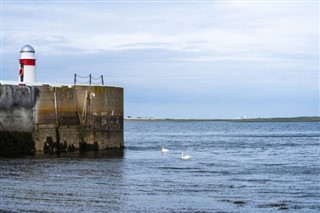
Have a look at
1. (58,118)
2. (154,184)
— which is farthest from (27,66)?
(154,184)

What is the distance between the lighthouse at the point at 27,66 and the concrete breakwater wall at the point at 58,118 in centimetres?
355

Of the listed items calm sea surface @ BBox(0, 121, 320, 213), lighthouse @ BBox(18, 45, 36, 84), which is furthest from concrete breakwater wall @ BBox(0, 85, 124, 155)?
lighthouse @ BBox(18, 45, 36, 84)

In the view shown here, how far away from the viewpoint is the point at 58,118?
3719 centimetres

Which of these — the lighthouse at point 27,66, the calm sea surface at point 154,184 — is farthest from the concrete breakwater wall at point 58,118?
the lighthouse at point 27,66

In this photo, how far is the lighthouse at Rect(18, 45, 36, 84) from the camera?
4052 cm

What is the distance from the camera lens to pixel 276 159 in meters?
40.2

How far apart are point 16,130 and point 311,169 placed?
1499 cm

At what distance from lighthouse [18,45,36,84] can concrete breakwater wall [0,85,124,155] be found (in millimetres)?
3547

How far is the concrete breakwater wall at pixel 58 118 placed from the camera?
35625mm

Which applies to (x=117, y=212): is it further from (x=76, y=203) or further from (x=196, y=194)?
(x=196, y=194)

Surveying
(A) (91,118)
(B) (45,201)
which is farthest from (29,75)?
(B) (45,201)

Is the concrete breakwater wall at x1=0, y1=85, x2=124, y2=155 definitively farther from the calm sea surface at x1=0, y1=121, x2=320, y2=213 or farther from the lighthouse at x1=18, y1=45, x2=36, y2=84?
the lighthouse at x1=18, y1=45, x2=36, y2=84

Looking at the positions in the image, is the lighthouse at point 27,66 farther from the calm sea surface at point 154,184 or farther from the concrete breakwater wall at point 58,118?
the calm sea surface at point 154,184

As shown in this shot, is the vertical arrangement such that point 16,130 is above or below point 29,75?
below
